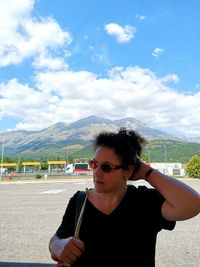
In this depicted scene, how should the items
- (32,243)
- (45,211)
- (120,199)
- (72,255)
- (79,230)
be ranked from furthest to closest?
(45,211)
(32,243)
(120,199)
(79,230)
(72,255)

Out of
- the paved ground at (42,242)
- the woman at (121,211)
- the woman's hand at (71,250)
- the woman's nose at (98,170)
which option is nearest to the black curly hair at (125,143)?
the woman at (121,211)

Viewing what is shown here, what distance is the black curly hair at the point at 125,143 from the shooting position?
174cm

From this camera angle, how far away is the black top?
1604 mm

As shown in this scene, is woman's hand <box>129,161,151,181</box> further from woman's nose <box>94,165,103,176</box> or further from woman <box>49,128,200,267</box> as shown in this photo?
woman's nose <box>94,165,103,176</box>

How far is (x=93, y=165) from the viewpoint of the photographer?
69.4 inches

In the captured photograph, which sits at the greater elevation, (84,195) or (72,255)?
(84,195)

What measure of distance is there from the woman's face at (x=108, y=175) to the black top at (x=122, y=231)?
0.28 feet

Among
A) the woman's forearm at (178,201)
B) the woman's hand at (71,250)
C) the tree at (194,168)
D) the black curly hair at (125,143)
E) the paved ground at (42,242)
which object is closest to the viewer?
the woman's hand at (71,250)

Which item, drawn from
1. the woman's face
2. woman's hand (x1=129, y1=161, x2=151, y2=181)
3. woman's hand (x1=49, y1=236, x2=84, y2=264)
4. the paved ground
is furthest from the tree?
woman's hand (x1=49, y1=236, x2=84, y2=264)

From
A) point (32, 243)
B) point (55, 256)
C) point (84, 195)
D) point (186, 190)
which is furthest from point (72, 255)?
point (32, 243)

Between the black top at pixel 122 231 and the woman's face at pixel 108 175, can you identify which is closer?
the black top at pixel 122 231

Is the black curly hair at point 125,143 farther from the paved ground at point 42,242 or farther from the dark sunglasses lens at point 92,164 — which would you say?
the paved ground at point 42,242

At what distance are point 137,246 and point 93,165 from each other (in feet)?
1.45

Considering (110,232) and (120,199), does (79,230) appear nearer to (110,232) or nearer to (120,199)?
(110,232)
